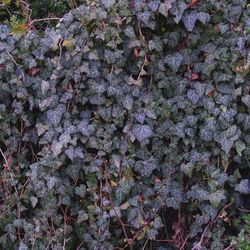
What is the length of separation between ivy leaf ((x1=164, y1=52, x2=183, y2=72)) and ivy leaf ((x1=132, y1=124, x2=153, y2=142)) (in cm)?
32

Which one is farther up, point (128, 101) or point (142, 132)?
point (128, 101)

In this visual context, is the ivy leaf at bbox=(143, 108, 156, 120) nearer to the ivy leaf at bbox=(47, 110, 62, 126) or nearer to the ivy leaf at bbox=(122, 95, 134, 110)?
the ivy leaf at bbox=(122, 95, 134, 110)

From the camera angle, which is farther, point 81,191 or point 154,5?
point 81,191

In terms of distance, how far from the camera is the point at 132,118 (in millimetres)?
2568

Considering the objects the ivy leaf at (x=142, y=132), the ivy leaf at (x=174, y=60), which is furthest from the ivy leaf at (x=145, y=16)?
the ivy leaf at (x=142, y=132)

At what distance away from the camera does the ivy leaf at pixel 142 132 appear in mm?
2555

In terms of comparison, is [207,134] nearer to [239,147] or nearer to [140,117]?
[239,147]

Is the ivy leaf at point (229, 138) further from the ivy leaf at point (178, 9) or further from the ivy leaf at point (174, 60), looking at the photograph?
the ivy leaf at point (178, 9)

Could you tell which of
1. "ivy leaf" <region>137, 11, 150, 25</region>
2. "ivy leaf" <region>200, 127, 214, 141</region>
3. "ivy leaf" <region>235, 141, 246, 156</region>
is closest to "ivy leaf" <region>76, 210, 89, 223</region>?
"ivy leaf" <region>200, 127, 214, 141</region>

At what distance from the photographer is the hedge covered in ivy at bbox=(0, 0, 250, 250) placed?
2.53 m

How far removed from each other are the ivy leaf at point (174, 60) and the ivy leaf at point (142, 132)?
323 mm

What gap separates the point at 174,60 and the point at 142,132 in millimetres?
391

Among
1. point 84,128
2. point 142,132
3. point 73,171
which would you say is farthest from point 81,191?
point 142,132

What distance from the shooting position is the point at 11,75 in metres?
2.64
